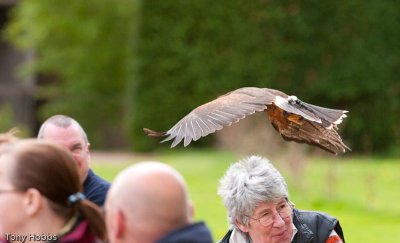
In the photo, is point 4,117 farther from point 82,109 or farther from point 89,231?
point 89,231

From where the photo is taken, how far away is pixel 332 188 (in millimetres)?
13047

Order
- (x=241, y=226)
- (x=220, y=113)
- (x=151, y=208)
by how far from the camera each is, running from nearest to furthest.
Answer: (x=151, y=208)
(x=241, y=226)
(x=220, y=113)

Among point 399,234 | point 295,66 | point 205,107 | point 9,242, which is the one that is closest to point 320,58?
point 295,66

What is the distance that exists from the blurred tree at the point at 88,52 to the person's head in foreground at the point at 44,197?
23.3 metres

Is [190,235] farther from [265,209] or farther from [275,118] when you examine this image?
[275,118]

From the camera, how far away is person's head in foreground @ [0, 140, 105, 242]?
2834 mm

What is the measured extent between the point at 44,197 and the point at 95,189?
1537 mm

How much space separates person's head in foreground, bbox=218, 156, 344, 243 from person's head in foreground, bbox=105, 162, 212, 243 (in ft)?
4.90

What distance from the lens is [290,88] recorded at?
2006 cm

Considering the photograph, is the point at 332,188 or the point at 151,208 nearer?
the point at 151,208

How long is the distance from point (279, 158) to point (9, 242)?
11.7 meters
